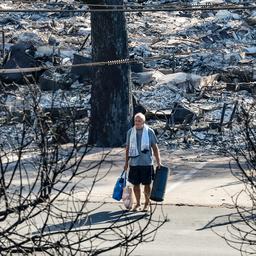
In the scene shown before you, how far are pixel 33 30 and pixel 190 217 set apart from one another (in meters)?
25.3

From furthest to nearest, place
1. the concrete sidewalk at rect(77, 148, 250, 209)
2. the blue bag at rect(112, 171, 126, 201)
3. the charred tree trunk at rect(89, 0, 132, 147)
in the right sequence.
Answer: the charred tree trunk at rect(89, 0, 132, 147) < the concrete sidewalk at rect(77, 148, 250, 209) < the blue bag at rect(112, 171, 126, 201)

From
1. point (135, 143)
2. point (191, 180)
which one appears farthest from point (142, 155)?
point (191, 180)

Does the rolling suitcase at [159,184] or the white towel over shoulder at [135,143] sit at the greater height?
the white towel over shoulder at [135,143]

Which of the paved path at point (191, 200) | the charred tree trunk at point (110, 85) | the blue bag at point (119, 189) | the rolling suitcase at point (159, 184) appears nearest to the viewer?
the paved path at point (191, 200)

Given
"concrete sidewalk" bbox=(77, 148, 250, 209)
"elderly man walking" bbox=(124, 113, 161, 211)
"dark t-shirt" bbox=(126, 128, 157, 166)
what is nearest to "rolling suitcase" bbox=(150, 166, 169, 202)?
"elderly man walking" bbox=(124, 113, 161, 211)

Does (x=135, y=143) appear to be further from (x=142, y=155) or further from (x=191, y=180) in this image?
(x=191, y=180)

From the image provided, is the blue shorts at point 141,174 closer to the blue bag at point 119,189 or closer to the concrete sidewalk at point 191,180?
the blue bag at point 119,189

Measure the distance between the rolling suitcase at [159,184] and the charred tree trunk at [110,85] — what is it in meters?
7.28

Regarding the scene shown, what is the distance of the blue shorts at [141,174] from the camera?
1499 cm

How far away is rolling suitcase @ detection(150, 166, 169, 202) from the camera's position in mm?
14953

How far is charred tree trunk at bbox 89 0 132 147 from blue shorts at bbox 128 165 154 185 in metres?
7.22

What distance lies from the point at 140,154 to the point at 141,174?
1.12ft

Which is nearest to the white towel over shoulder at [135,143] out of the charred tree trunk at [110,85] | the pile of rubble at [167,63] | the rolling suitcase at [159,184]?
Answer: the rolling suitcase at [159,184]

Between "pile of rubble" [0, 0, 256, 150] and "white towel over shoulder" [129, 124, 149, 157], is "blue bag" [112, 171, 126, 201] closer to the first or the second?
"white towel over shoulder" [129, 124, 149, 157]
